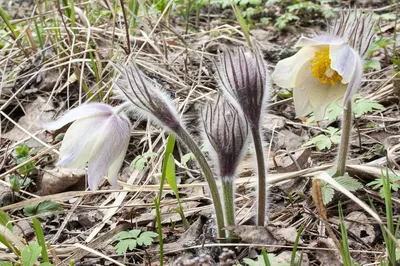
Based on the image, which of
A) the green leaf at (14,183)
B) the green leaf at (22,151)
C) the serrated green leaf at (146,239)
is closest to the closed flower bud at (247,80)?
the serrated green leaf at (146,239)

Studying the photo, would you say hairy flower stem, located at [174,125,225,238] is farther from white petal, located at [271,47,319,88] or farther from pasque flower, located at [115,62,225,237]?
white petal, located at [271,47,319,88]

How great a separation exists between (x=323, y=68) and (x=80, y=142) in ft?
2.44

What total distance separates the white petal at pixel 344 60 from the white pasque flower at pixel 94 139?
593 millimetres

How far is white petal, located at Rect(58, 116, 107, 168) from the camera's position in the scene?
1374 mm

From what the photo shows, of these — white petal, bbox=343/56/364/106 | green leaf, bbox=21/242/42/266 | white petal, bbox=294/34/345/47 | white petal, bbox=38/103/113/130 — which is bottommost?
green leaf, bbox=21/242/42/266

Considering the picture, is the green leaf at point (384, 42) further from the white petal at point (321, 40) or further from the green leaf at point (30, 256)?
the green leaf at point (30, 256)

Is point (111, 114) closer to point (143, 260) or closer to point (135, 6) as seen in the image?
point (143, 260)

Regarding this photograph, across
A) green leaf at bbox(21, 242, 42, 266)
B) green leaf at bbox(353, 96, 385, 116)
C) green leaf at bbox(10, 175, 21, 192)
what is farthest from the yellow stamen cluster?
green leaf at bbox(10, 175, 21, 192)

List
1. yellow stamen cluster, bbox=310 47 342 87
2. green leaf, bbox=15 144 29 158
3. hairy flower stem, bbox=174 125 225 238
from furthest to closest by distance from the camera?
1. green leaf, bbox=15 144 29 158
2. yellow stamen cluster, bbox=310 47 342 87
3. hairy flower stem, bbox=174 125 225 238

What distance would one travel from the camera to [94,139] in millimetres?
1380

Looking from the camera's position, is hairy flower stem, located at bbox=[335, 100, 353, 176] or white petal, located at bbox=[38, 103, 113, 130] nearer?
white petal, located at bbox=[38, 103, 113, 130]

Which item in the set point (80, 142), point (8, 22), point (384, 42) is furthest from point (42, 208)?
point (384, 42)

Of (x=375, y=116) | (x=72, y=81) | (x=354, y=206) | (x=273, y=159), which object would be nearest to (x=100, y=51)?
(x=72, y=81)

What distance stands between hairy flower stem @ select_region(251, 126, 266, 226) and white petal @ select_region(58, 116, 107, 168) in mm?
422
